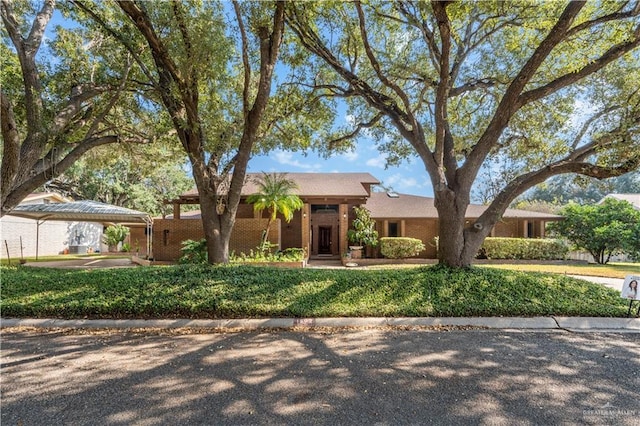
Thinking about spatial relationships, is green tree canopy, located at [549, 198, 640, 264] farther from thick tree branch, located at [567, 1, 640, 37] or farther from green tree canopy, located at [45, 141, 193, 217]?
green tree canopy, located at [45, 141, 193, 217]

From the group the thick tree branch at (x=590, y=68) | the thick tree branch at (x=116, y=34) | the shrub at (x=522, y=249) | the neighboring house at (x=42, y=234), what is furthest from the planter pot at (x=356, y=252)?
the neighboring house at (x=42, y=234)

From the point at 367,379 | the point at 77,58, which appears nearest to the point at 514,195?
the point at 367,379

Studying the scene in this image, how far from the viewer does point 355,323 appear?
5.85 m

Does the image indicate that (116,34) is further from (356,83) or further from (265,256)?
(265,256)

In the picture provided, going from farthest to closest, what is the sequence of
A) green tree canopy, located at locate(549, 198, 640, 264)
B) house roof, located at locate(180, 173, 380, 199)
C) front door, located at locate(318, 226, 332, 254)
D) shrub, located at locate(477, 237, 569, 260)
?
front door, located at locate(318, 226, 332, 254)
shrub, located at locate(477, 237, 569, 260)
green tree canopy, located at locate(549, 198, 640, 264)
house roof, located at locate(180, 173, 380, 199)

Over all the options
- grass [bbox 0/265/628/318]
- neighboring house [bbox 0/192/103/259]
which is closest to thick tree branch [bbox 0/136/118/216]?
grass [bbox 0/265/628/318]

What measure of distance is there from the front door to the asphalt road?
13.7 meters

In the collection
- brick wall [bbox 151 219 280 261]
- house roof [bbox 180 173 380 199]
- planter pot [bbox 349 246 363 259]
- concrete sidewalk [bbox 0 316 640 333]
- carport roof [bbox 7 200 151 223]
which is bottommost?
concrete sidewalk [bbox 0 316 640 333]

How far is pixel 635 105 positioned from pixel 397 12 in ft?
20.6

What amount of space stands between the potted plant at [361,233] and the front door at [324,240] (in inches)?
71.4

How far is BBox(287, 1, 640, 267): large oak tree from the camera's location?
23.2ft

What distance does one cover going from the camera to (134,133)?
32.1ft

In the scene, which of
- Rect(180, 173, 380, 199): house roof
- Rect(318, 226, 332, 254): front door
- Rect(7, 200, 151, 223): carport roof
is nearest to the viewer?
Rect(7, 200, 151, 223): carport roof

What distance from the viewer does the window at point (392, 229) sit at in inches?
751
